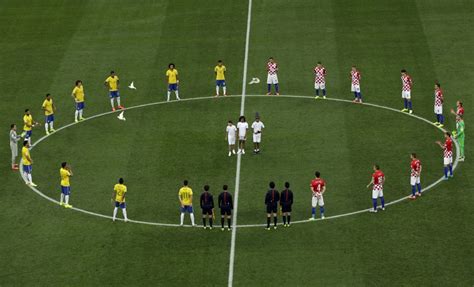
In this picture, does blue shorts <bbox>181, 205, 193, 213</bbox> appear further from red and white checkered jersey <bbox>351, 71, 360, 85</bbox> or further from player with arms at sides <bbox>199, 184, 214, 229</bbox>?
red and white checkered jersey <bbox>351, 71, 360, 85</bbox>

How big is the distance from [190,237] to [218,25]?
1044 inches

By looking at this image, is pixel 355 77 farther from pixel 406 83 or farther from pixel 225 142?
pixel 225 142

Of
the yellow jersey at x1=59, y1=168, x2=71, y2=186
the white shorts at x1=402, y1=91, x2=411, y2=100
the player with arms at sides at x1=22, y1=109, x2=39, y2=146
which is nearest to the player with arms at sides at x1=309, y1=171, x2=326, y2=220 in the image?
the yellow jersey at x1=59, y1=168, x2=71, y2=186

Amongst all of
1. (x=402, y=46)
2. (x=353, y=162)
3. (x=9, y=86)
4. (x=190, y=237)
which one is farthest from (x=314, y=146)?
(x=9, y=86)

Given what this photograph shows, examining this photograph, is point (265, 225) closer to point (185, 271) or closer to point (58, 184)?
point (185, 271)

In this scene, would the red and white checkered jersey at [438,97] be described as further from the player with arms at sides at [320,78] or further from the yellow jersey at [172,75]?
the yellow jersey at [172,75]

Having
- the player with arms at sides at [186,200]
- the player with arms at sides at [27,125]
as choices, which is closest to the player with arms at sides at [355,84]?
the player with arms at sides at [186,200]

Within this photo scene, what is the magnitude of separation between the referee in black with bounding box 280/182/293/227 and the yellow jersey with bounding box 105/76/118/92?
51.2 feet

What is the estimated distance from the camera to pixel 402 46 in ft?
208

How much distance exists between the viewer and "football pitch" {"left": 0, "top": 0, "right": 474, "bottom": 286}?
136 ft

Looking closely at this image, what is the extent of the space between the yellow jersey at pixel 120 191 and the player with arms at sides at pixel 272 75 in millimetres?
15663

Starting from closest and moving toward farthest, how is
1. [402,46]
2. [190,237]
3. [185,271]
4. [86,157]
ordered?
[185,271]
[190,237]
[86,157]
[402,46]

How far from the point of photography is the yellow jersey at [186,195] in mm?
43806

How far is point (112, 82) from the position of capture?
184ft
